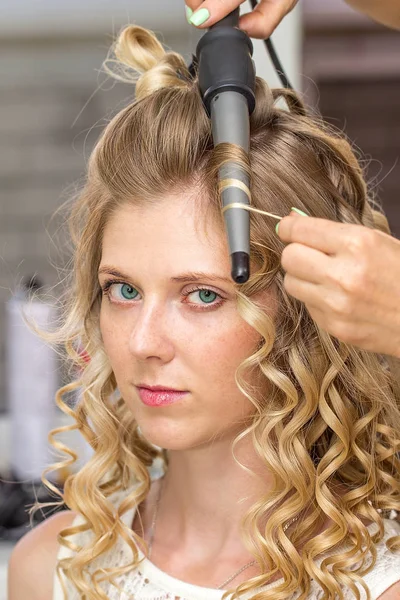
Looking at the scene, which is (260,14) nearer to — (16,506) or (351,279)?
(351,279)

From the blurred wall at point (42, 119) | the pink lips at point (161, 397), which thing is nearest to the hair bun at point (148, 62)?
the pink lips at point (161, 397)

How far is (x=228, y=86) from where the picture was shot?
0.94m

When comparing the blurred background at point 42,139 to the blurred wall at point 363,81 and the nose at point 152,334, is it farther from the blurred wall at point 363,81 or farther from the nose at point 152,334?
the nose at point 152,334

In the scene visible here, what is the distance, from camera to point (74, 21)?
2041 millimetres

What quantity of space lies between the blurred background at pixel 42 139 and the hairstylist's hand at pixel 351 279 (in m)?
0.80

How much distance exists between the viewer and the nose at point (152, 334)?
981mm

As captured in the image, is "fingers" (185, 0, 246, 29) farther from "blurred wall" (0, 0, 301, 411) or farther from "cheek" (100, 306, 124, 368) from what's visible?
"blurred wall" (0, 0, 301, 411)

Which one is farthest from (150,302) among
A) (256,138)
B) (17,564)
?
(17,564)

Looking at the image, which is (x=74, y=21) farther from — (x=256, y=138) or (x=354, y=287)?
(x=354, y=287)

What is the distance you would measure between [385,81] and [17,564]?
8.28 ft

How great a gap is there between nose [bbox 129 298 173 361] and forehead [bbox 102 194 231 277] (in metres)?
0.05

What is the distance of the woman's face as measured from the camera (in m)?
1.00

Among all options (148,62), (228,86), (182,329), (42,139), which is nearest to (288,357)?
(182,329)

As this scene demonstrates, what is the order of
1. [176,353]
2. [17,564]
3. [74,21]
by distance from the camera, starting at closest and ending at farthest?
[176,353]
[17,564]
[74,21]
